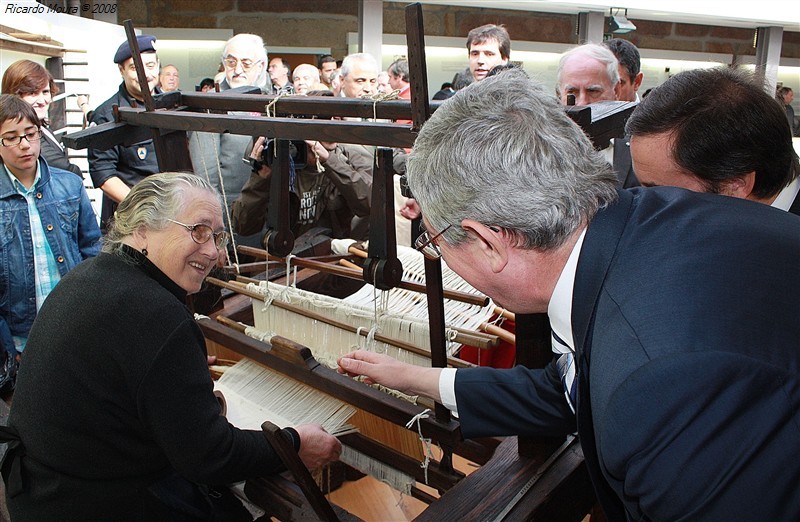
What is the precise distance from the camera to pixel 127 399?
1.32 metres

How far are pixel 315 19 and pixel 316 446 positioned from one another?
6090 mm

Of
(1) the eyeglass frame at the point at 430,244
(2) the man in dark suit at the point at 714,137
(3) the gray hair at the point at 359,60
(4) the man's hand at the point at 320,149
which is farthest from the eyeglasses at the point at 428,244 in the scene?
(3) the gray hair at the point at 359,60

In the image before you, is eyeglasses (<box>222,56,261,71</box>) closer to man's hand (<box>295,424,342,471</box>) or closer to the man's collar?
man's hand (<box>295,424,342,471</box>)

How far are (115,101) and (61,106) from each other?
1462mm

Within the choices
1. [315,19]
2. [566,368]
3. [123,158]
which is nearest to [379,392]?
[566,368]

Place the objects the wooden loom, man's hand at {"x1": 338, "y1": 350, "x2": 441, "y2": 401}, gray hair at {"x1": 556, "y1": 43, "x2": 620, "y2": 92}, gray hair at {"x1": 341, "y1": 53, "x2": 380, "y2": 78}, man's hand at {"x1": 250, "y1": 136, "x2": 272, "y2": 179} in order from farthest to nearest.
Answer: gray hair at {"x1": 341, "y1": 53, "x2": 380, "y2": 78} → gray hair at {"x1": 556, "y1": 43, "x2": 620, "y2": 92} → man's hand at {"x1": 250, "y1": 136, "x2": 272, "y2": 179} → man's hand at {"x1": 338, "y1": 350, "x2": 441, "y2": 401} → the wooden loom

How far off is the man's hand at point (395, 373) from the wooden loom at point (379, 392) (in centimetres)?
6

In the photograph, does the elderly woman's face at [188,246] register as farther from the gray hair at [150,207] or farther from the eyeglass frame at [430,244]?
the eyeglass frame at [430,244]

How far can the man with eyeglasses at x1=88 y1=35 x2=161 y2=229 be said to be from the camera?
3.05 m

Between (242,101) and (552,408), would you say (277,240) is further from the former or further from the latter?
(552,408)

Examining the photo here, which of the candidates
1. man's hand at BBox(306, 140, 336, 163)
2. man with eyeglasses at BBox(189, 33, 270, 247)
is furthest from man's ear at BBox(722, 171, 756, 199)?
man with eyeglasses at BBox(189, 33, 270, 247)

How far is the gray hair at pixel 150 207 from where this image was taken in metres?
1.44

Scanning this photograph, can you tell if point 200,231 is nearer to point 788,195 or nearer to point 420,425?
point 420,425

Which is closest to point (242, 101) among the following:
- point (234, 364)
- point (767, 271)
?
point (234, 364)
